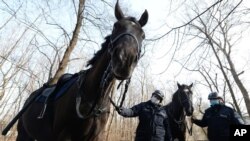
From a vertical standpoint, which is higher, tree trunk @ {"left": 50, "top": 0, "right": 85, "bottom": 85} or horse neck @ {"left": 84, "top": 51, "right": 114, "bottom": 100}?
tree trunk @ {"left": 50, "top": 0, "right": 85, "bottom": 85}

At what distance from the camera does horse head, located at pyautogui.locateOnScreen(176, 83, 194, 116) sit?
869 centimetres

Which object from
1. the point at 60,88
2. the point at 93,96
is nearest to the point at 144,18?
the point at 93,96

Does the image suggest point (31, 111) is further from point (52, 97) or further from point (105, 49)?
point (105, 49)

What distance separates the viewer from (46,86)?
16.9ft

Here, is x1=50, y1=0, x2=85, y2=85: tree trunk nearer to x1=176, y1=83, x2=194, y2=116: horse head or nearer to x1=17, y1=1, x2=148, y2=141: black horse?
x1=176, y1=83, x2=194, y2=116: horse head

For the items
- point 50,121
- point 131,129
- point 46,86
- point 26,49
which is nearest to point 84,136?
point 50,121

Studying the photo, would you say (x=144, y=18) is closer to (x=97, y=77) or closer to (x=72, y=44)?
(x=97, y=77)

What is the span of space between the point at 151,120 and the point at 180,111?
200 centimetres

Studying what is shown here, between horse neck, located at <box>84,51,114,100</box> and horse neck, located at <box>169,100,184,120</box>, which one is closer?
horse neck, located at <box>84,51,114,100</box>

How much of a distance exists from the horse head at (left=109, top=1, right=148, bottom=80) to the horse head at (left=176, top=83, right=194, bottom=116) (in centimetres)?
592

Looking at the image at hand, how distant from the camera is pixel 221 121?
683 centimetres

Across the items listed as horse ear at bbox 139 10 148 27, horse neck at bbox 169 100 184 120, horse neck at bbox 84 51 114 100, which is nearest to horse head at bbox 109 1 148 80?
horse ear at bbox 139 10 148 27

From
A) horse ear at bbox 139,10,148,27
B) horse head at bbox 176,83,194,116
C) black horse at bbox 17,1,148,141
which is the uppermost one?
horse head at bbox 176,83,194,116

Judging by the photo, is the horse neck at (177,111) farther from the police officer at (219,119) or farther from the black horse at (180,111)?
the police officer at (219,119)
